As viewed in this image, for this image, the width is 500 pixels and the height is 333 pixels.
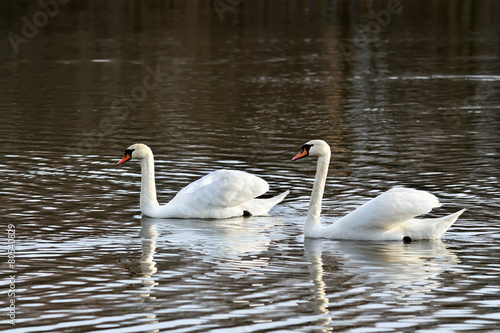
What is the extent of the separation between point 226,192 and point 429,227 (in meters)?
2.98

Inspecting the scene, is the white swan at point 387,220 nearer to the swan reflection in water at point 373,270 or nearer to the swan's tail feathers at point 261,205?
the swan reflection in water at point 373,270

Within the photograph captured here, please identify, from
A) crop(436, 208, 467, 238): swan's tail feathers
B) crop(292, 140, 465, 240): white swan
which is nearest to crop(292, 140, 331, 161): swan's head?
crop(292, 140, 465, 240): white swan

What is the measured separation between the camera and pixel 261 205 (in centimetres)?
1556

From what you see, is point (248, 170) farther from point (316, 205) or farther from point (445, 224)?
point (445, 224)

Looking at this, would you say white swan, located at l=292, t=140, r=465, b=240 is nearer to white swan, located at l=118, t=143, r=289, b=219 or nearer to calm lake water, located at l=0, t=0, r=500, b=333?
calm lake water, located at l=0, t=0, r=500, b=333

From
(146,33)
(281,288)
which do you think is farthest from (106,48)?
(281,288)

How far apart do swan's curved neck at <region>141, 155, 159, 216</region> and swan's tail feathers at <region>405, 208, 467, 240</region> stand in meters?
3.74

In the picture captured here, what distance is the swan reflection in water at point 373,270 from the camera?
35.9 ft

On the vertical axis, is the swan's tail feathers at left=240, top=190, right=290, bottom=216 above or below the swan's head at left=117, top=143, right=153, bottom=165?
below

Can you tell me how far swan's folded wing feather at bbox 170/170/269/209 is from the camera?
15211 millimetres

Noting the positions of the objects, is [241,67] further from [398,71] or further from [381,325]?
[381,325]

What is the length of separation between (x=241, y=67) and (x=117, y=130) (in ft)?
42.5

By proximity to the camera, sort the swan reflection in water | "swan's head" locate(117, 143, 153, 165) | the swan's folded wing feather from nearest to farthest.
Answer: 1. the swan reflection in water
2. the swan's folded wing feather
3. "swan's head" locate(117, 143, 153, 165)

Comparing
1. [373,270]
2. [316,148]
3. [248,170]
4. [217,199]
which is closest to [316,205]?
[316,148]
